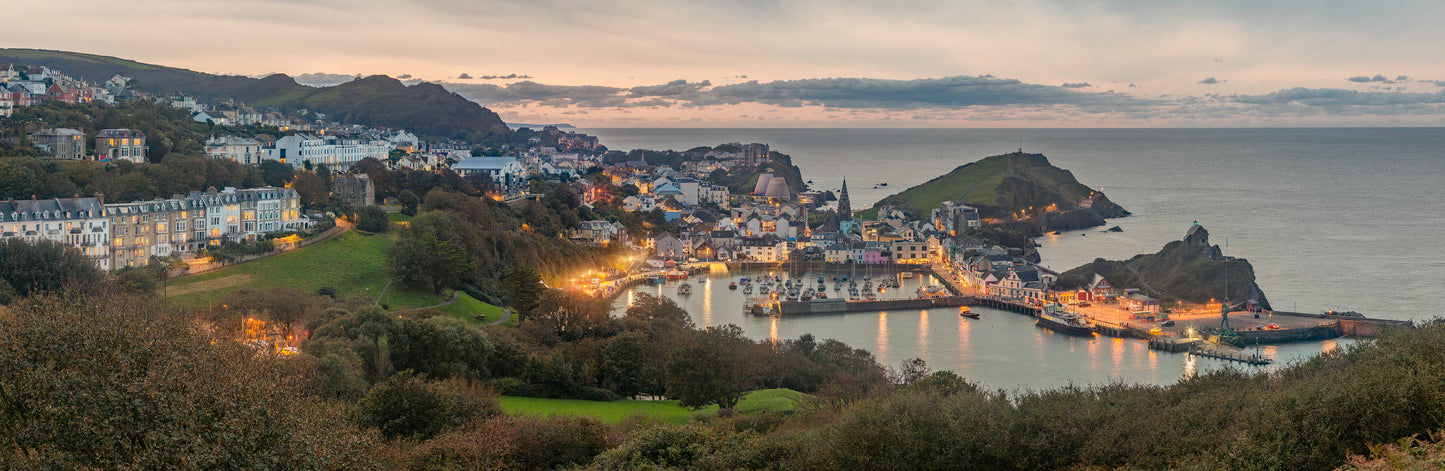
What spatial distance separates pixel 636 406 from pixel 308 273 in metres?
8.13

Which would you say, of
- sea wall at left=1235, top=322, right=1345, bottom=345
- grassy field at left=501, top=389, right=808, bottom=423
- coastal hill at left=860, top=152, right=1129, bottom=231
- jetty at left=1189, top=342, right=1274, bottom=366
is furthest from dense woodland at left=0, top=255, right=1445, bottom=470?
coastal hill at left=860, top=152, right=1129, bottom=231

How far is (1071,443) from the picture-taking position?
7.12 m

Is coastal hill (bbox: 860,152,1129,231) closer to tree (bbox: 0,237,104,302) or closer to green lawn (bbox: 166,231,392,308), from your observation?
green lawn (bbox: 166,231,392,308)

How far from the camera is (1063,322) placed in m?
22.0

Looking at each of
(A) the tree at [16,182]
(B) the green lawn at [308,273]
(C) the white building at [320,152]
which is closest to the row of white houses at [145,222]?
(A) the tree at [16,182]

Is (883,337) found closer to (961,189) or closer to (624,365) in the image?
(624,365)

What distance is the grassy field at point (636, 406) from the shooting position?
35.9ft

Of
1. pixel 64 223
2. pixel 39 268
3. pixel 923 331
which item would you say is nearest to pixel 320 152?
pixel 64 223

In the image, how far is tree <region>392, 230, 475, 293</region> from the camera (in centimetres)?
1788

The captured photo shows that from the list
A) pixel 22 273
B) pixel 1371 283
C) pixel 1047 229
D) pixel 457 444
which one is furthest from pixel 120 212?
pixel 1047 229

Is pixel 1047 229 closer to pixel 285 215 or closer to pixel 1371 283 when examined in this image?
pixel 1371 283

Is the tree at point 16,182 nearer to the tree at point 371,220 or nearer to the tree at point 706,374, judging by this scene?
the tree at point 371,220

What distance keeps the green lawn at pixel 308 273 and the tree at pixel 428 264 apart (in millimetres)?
469

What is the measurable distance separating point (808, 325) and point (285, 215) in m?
11.3
